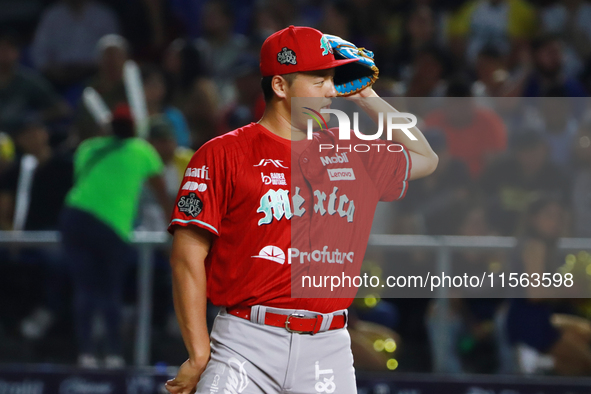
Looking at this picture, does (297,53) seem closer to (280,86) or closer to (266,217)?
(280,86)

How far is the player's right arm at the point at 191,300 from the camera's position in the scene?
2.69 meters

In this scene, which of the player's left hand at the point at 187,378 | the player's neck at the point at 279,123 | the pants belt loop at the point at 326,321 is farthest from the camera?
the player's neck at the point at 279,123

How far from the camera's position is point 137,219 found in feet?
20.8

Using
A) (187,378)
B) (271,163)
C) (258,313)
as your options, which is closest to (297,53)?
(271,163)

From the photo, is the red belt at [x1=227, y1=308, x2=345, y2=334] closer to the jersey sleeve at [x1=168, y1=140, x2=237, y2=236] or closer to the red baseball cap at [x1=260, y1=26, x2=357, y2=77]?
the jersey sleeve at [x1=168, y1=140, x2=237, y2=236]

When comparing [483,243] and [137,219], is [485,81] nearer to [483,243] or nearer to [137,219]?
[483,243]

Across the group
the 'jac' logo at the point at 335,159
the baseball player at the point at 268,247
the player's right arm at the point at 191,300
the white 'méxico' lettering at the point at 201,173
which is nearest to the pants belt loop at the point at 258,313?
the baseball player at the point at 268,247

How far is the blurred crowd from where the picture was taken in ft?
18.2

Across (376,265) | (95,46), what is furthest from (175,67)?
(376,265)

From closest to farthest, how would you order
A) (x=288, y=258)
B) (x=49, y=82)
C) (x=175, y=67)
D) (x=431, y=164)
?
1. (x=288, y=258)
2. (x=431, y=164)
3. (x=175, y=67)
4. (x=49, y=82)

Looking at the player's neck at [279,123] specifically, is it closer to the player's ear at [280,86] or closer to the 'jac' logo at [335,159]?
the player's ear at [280,86]

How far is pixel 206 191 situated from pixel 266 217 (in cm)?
22

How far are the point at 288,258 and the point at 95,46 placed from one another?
6.49 meters

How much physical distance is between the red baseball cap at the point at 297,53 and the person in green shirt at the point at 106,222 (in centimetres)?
324
